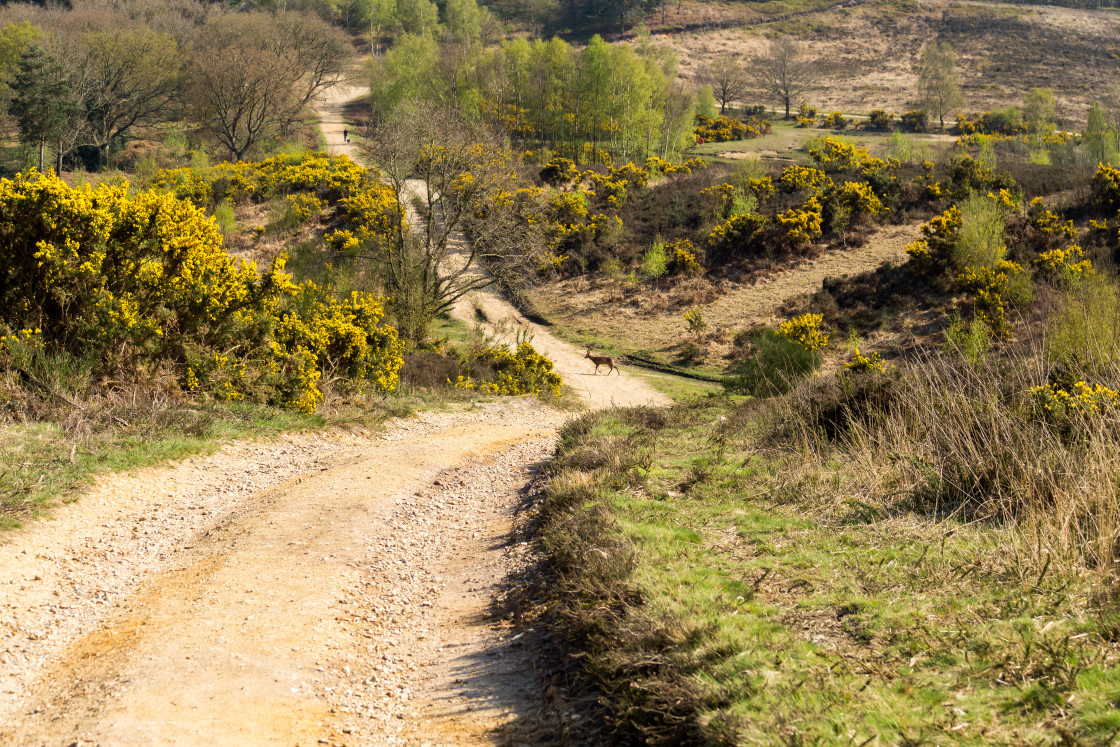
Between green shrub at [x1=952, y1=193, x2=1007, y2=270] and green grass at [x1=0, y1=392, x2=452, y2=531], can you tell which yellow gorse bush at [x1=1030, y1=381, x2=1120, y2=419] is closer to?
green grass at [x1=0, y1=392, x2=452, y2=531]

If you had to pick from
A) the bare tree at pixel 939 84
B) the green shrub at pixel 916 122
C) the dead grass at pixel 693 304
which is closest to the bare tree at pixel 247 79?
the dead grass at pixel 693 304

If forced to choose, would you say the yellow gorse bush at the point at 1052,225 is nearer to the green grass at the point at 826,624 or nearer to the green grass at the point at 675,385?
the green grass at the point at 675,385

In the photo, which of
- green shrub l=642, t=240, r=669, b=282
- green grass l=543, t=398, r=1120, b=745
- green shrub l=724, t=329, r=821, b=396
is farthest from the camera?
green shrub l=642, t=240, r=669, b=282

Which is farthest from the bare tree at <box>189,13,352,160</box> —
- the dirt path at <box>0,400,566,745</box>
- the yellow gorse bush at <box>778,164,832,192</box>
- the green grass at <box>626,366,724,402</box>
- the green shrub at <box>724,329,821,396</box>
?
the dirt path at <box>0,400,566,745</box>

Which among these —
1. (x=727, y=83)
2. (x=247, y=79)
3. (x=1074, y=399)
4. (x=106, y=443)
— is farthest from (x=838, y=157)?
(x=727, y=83)

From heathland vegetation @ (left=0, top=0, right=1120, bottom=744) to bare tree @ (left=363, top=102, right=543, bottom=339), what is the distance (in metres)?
0.14

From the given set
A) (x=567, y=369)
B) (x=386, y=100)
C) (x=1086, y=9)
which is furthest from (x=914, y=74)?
(x=567, y=369)

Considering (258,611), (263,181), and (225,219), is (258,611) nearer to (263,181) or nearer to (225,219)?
(225,219)

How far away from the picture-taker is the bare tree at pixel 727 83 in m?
79.2

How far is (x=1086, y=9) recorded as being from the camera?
99.2 meters

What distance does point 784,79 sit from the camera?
78562mm

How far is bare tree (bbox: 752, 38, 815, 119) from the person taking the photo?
→ 7903 centimetres

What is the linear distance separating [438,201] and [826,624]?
1931cm

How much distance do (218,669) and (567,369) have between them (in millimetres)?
18975
